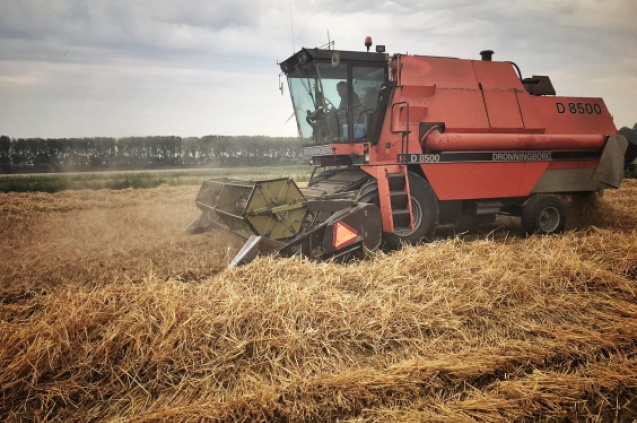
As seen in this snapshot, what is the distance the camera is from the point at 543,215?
6.85m

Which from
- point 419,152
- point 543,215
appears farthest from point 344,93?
point 543,215

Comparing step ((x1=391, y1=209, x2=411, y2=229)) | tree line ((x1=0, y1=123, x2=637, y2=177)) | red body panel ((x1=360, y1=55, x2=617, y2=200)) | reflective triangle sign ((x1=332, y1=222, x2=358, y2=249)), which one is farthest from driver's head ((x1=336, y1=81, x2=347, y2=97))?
tree line ((x1=0, y1=123, x2=637, y2=177))

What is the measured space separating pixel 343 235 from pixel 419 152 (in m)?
2.01

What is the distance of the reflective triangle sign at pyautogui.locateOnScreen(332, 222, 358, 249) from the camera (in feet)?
15.3

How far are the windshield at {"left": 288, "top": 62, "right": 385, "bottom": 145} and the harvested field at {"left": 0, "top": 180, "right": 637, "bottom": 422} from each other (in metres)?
2.48

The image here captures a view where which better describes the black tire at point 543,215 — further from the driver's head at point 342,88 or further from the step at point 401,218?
the driver's head at point 342,88

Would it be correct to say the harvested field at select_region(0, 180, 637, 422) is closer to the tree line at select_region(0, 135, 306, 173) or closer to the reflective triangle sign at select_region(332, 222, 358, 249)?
the reflective triangle sign at select_region(332, 222, 358, 249)

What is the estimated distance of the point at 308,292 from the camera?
3297 mm

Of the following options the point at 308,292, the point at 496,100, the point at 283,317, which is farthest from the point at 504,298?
the point at 496,100

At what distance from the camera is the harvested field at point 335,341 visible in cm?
222

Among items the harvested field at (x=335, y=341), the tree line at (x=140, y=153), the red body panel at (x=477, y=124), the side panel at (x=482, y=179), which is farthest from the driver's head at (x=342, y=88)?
the tree line at (x=140, y=153)

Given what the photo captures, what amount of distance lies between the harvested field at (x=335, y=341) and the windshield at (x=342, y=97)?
248 centimetres

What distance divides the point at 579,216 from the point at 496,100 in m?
3.14

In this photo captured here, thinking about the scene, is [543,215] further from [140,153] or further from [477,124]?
[140,153]
